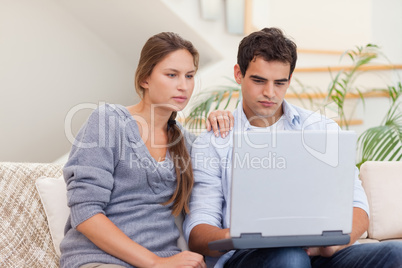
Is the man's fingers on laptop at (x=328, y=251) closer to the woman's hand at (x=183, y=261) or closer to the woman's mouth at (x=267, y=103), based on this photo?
the woman's hand at (x=183, y=261)

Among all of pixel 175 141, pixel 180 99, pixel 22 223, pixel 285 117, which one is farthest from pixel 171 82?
pixel 22 223

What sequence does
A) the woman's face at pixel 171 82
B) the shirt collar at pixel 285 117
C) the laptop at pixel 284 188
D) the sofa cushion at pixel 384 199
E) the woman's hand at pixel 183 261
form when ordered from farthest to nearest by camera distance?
the sofa cushion at pixel 384 199 < the shirt collar at pixel 285 117 < the woman's face at pixel 171 82 < the woman's hand at pixel 183 261 < the laptop at pixel 284 188

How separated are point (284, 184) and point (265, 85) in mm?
564

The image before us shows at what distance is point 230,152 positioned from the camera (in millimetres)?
1647

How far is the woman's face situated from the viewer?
5.16 feet

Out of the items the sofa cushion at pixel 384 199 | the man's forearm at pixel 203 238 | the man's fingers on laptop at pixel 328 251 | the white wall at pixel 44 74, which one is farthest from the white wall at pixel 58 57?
the man's fingers on laptop at pixel 328 251

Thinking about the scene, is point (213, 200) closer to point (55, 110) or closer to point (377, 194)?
point (377, 194)

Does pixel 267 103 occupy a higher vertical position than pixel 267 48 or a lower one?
lower

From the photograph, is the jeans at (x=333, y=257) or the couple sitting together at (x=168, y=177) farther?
the couple sitting together at (x=168, y=177)

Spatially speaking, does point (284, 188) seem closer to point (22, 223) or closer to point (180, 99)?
point (180, 99)

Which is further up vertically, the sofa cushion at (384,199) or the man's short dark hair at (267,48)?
the man's short dark hair at (267,48)

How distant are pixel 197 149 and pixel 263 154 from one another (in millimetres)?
537

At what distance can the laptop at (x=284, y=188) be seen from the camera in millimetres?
1149

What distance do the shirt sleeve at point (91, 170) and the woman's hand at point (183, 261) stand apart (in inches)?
8.6
